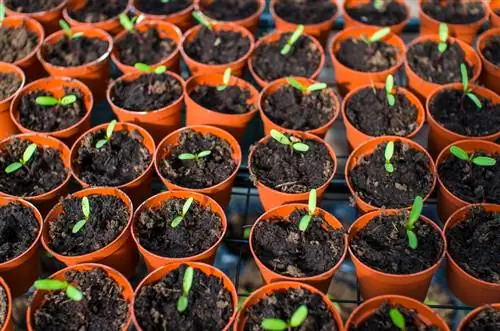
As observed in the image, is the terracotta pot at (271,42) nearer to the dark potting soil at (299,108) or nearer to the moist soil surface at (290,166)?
the dark potting soil at (299,108)

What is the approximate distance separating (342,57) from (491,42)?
694 millimetres

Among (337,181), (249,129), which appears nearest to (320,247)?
(337,181)

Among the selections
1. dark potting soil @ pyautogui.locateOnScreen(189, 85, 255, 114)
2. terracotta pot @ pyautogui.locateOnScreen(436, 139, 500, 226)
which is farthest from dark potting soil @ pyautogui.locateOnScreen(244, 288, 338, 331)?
dark potting soil @ pyautogui.locateOnScreen(189, 85, 255, 114)

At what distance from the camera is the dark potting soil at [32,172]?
6.80 ft

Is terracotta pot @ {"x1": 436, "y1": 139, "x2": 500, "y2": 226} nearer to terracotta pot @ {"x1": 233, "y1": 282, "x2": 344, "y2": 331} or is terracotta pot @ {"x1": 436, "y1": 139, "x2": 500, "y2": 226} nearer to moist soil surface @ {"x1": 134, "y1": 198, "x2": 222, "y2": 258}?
terracotta pot @ {"x1": 233, "y1": 282, "x2": 344, "y2": 331}

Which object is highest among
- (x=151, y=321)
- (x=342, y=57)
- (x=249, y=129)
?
(x=342, y=57)

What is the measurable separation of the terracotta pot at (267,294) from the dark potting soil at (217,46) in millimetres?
1169

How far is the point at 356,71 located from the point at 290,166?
634mm

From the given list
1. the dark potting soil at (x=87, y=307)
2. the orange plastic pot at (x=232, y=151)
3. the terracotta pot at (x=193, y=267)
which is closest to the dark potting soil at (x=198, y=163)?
the orange plastic pot at (x=232, y=151)

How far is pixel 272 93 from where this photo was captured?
2.37 m

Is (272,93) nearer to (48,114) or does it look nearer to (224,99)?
(224,99)

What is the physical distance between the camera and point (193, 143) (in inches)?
85.6

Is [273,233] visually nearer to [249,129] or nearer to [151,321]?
[151,321]

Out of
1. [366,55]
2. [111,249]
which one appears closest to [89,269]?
[111,249]
